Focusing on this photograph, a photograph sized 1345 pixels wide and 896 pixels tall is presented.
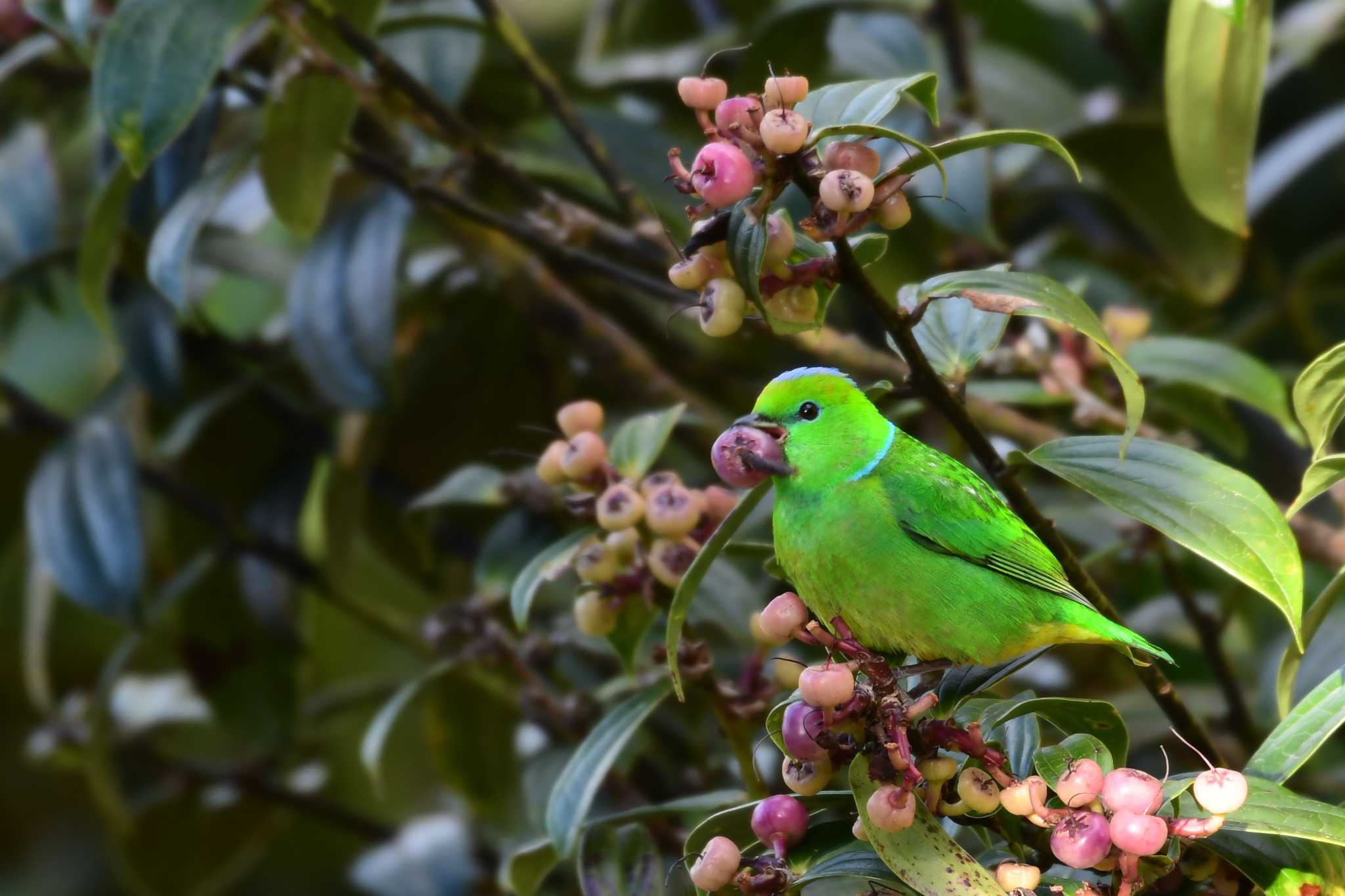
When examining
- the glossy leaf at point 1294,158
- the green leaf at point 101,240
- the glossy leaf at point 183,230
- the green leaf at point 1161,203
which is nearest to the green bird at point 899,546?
the glossy leaf at point 183,230

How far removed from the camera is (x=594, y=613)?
1.05 m

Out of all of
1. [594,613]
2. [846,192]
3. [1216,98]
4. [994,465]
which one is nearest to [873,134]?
[846,192]

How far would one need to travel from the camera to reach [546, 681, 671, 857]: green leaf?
100cm

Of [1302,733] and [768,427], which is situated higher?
[768,427]

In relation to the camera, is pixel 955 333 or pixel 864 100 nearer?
pixel 864 100

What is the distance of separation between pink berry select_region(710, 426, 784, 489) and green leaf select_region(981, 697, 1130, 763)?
24 centimetres

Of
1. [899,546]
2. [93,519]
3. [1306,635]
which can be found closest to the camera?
[1306,635]

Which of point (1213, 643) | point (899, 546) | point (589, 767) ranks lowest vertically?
point (1213, 643)

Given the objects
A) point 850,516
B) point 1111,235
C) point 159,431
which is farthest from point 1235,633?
point 159,431

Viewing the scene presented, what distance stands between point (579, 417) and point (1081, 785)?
493mm

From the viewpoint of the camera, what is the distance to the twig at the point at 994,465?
796 mm

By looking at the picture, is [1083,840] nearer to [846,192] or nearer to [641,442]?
[846,192]

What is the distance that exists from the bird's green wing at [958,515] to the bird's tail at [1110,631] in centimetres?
2

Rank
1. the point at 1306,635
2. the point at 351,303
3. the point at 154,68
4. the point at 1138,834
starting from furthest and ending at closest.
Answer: the point at 351,303 < the point at 154,68 < the point at 1306,635 < the point at 1138,834
